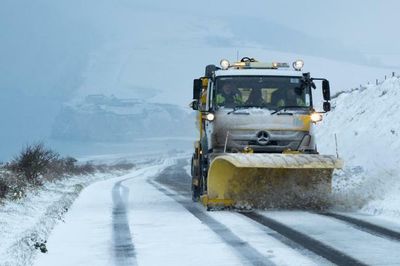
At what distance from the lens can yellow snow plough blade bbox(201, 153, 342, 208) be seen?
34.8 ft

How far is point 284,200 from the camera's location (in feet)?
35.4

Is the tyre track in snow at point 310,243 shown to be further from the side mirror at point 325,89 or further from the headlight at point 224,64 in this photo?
the headlight at point 224,64

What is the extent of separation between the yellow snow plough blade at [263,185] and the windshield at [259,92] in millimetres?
1237

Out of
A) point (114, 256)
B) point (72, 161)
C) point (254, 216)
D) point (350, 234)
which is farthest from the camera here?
point (72, 161)

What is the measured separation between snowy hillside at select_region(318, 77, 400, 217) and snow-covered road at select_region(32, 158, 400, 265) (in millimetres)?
1133

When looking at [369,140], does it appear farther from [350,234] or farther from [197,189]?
[350,234]

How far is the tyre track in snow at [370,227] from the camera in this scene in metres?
7.48

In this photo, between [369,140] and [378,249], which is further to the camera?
[369,140]

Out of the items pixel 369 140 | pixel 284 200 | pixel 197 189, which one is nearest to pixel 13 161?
pixel 197 189

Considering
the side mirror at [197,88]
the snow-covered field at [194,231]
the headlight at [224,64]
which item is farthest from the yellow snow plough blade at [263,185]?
the headlight at [224,64]

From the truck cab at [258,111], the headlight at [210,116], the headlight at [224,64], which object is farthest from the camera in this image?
the headlight at [224,64]

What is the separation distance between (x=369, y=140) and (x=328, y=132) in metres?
6.44

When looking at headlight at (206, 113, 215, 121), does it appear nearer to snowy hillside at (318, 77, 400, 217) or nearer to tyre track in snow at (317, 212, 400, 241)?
snowy hillside at (318, 77, 400, 217)

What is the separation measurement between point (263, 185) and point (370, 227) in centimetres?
285
